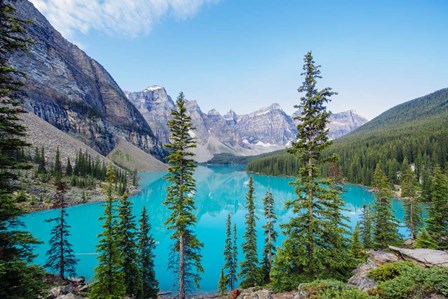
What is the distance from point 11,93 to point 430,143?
14063cm

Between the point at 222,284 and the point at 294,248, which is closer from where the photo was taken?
the point at 294,248

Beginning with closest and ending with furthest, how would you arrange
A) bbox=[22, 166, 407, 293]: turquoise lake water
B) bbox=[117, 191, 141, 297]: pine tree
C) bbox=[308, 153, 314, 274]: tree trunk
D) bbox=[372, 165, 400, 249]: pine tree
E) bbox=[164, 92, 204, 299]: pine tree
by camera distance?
bbox=[308, 153, 314, 274]: tree trunk < bbox=[164, 92, 204, 299]: pine tree < bbox=[117, 191, 141, 297]: pine tree < bbox=[372, 165, 400, 249]: pine tree < bbox=[22, 166, 407, 293]: turquoise lake water

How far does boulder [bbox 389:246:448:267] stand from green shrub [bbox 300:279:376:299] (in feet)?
17.7

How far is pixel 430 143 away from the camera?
10456 cm

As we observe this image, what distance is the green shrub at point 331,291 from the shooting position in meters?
8.61

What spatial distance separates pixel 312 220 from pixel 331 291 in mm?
5542

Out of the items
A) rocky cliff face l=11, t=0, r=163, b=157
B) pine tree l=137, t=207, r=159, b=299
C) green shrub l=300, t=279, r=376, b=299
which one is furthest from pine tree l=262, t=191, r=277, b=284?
rocky cliff face l=11, t=0, r=163, b=157

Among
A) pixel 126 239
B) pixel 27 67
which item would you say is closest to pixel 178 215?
pixel 126 239

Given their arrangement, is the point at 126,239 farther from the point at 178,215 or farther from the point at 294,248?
the point at 294,248

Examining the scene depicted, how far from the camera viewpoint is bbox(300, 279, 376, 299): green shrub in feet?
28.2

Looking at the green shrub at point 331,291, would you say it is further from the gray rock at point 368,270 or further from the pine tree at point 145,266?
the pine tree at point 145,266

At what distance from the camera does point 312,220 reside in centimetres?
1462

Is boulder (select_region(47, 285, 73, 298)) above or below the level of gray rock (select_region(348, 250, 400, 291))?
below

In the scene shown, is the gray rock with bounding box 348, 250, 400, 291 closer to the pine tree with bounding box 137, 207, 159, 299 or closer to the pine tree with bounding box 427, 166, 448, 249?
the pine tree with bounding box 137, 207, 159, 299
